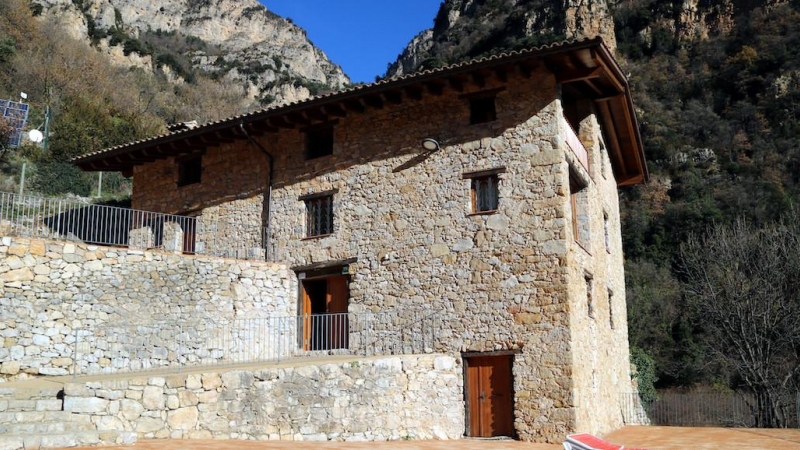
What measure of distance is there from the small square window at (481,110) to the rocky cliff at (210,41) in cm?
4112

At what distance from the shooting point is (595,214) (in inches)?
675

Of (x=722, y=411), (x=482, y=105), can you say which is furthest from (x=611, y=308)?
(x=722, y=411)

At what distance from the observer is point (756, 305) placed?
87.4ft

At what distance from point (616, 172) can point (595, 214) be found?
5768 millimetres

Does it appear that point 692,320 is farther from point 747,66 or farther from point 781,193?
point 747,66

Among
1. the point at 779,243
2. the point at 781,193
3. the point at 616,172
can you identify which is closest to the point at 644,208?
the point at 781,193

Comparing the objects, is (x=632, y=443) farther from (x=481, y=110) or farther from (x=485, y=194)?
(x=481, y=110)

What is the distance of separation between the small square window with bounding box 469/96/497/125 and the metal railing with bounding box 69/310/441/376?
4.27 m

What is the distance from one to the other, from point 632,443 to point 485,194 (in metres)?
5.69

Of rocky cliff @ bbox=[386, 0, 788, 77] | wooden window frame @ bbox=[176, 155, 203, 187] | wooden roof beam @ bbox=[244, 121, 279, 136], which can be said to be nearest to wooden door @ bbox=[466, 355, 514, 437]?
wooden roof beam @ bbox=[244, 121, 279, 136]

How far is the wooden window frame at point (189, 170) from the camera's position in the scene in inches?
759

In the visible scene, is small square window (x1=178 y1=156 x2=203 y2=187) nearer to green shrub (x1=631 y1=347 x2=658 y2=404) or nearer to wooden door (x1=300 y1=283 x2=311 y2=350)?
wooden door (x1=300 y1=283 x2=311 y2=350)

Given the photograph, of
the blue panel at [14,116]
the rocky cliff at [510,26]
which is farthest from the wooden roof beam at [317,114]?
the rocky cliff at [510,26]

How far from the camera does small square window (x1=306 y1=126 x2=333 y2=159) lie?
1711 cm
